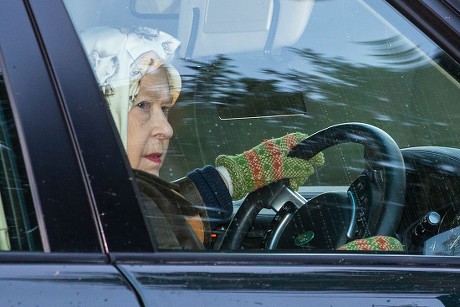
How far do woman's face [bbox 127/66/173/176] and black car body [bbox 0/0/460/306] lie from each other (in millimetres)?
223

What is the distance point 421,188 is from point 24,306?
2.87 feet

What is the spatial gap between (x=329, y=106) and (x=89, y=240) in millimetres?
694

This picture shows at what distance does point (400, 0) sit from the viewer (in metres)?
1.86

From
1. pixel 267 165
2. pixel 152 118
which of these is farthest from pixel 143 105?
pixel 267 165

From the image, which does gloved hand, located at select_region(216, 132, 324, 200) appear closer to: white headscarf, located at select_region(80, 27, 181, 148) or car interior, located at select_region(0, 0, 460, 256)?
car interior, located at select_region(0, 0, 460, 256)

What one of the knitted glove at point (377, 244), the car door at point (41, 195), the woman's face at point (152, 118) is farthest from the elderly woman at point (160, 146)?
the knitted glove at point (377, 244)

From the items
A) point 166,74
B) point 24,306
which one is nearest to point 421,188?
point 166,74

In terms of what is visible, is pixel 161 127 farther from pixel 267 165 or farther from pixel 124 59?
pixel 267 165

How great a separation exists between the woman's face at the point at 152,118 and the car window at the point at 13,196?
281 millimetres

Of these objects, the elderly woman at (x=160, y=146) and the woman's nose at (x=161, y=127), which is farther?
the woman's nose at (x=161, y=127)

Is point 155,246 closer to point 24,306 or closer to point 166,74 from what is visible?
point 24,306

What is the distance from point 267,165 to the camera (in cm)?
241

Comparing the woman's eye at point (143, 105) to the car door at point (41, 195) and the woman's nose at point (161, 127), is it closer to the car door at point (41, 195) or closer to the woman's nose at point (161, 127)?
the woman's nose at point (161, 127)

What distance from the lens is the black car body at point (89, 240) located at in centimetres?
160
